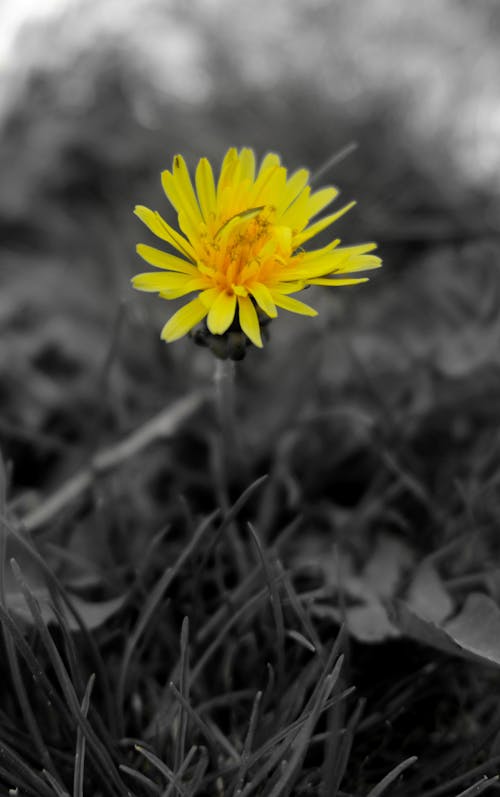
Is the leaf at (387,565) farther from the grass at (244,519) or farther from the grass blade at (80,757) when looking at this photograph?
the grass blade at (80,757)

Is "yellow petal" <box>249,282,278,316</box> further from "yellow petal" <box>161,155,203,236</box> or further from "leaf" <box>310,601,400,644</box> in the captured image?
"leaf" <box>310,601,400,644</box>

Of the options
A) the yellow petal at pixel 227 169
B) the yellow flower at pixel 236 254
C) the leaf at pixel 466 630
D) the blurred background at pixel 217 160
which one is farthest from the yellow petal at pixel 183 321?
the leaf at pixel 466 630

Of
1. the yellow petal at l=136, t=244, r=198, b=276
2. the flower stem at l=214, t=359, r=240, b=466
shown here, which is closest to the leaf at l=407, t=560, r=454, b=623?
the flower stem at l=214, t=359, r=240, b=466

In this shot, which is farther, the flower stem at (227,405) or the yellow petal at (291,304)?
the flower stem at (227,405)

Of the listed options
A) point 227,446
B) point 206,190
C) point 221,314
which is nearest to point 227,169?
point 206,190

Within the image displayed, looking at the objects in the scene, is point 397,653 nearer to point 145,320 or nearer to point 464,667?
point 464,667

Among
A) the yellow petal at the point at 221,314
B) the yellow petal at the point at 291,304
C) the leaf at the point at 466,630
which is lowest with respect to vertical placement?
the leaf at the point at 466,630

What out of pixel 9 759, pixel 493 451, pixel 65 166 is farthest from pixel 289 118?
pixel 9 759
